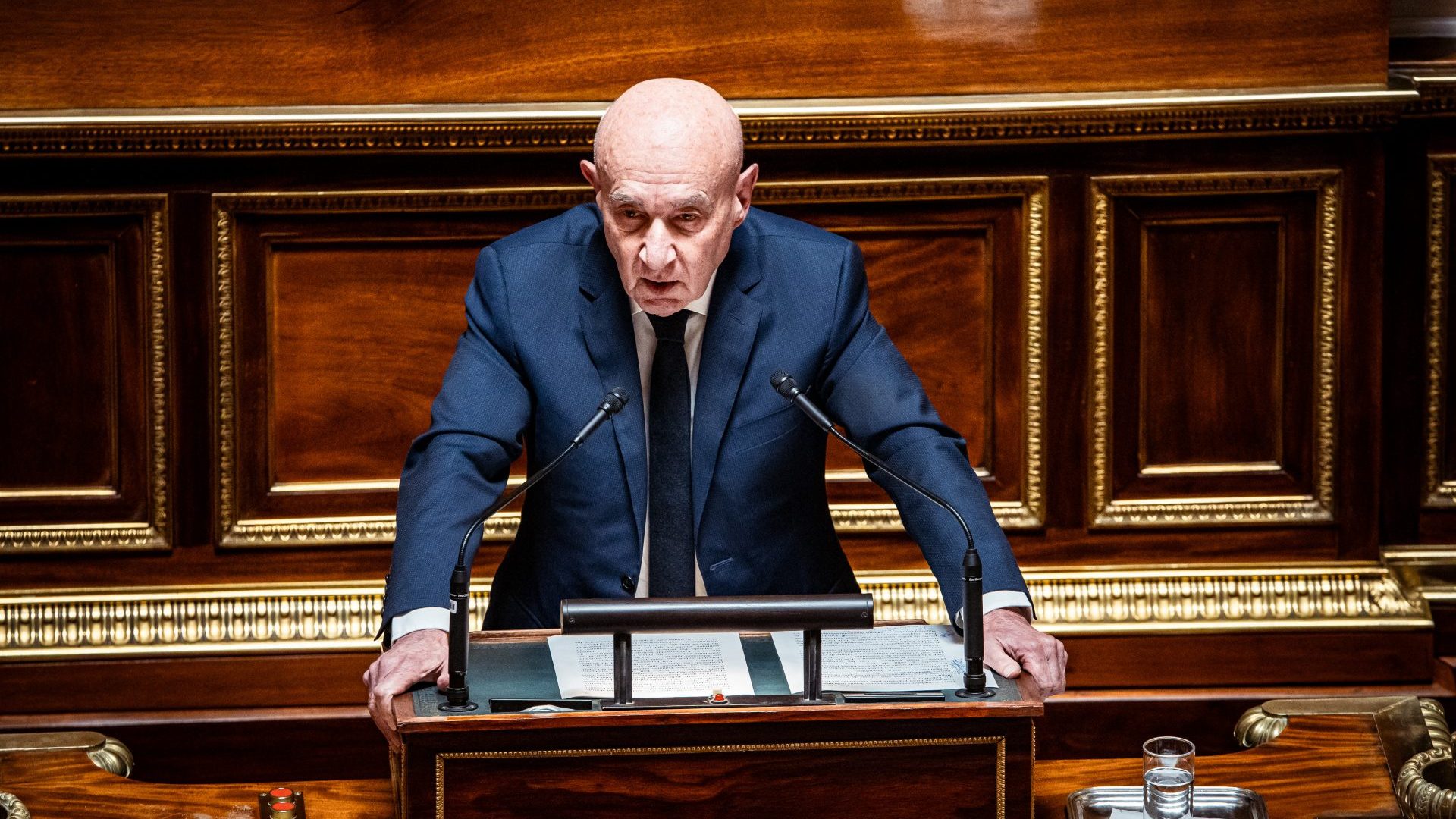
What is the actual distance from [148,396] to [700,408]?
165cm

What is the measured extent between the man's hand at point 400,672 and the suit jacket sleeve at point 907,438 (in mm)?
646

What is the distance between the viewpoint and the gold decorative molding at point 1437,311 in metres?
3.80

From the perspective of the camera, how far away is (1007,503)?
3746 millimetres

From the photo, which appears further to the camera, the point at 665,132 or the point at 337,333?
the point at 337,333

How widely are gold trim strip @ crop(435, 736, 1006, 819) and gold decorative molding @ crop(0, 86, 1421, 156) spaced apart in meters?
1.89

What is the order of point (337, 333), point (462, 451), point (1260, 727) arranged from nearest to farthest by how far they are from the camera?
point (462, 451), point (1260, 727), point (337, 333)

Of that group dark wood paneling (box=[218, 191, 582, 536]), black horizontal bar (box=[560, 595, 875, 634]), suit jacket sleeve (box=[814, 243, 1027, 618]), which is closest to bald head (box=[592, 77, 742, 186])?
suit jacket sleeve (box=[814, 243, 1027, 618])

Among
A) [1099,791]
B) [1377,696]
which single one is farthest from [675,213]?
[1377,696]

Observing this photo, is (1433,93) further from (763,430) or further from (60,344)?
(60,344)

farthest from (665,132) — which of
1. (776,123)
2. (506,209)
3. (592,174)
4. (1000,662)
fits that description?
(506,209)

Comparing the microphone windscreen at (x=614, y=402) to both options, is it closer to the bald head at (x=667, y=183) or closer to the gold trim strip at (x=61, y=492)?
the bald head at (x=667, y=183)

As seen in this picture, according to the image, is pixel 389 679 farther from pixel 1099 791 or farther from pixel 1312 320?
pixel 1312 320

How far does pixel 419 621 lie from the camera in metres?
2.11

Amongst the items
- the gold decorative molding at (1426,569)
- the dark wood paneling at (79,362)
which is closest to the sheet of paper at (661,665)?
the dark wood paneling at (79,362)
